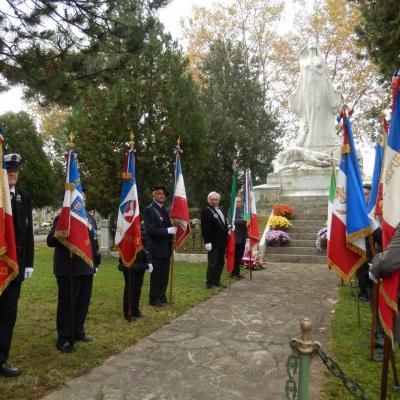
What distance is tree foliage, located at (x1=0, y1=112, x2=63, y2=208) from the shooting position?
87.5 ft

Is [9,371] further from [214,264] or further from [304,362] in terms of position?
[214,264]

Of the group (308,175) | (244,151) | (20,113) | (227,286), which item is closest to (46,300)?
(227,286)

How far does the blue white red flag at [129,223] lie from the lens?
5.59m

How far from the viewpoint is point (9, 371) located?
380cm

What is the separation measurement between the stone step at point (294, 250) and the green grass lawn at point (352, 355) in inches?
190

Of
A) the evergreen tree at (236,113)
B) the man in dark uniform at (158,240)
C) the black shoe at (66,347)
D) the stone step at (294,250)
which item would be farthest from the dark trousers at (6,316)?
the evergreen tree at (236,113)

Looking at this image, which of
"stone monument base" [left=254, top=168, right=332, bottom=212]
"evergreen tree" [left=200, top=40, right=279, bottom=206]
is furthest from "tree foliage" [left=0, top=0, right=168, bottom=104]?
"evergreen tree" [left=200, top=40, right=279, bottom=206]

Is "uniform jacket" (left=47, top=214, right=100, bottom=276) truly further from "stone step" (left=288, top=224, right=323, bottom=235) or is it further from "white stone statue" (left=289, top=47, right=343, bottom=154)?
"white stone statue" (left=289, top=47, right=343, bottom=154)

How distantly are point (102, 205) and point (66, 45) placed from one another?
8146 millimetres

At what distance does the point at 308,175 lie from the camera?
15641 mm

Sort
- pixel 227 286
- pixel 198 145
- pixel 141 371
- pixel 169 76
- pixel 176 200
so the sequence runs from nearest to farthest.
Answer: pixel 141 371 → pixel 176 200 → pixel 227 286 → pixel 169 76 → pixel 198 145

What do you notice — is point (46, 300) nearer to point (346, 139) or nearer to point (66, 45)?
point (66, 45)

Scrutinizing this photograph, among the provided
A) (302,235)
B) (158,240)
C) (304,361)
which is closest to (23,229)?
(158,240)

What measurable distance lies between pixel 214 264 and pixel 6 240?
4807mm
